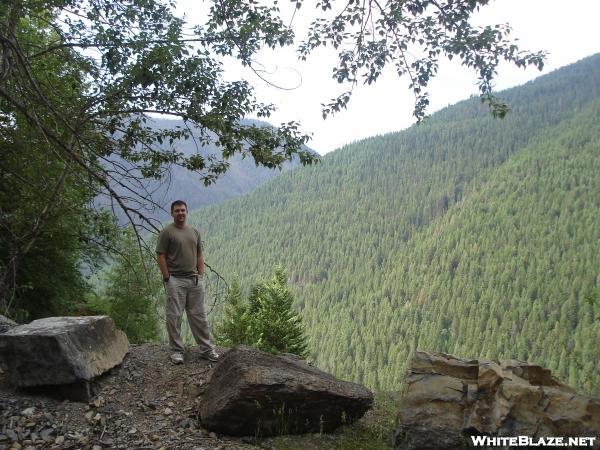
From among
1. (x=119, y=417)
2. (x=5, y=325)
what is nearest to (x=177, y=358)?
(x=119, y=417)

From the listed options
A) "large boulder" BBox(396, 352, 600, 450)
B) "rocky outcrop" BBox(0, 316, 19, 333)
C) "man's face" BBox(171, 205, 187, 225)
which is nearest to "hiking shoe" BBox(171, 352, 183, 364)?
"man's face" BBox(171, 205, 187, 225)

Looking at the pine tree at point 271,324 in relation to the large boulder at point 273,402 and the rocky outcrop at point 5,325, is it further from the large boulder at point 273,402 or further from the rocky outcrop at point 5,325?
the large boulder at point 273,402

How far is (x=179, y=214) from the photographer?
773 cm

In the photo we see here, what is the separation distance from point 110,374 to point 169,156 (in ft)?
11.2

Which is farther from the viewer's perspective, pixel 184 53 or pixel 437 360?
pixel 437 360

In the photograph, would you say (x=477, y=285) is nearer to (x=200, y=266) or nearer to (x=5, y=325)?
(x=200, y=266)

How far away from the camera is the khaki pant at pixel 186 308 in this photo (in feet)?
25.7

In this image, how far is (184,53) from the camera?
5.87 m

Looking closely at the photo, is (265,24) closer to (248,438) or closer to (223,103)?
(223,103)

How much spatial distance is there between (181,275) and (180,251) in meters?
0.42

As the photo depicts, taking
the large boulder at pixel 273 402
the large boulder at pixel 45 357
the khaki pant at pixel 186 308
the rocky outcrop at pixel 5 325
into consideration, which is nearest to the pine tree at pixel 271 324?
the khaki pant at pixel 186 308

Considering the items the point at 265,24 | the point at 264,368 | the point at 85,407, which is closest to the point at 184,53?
the point at 265,24

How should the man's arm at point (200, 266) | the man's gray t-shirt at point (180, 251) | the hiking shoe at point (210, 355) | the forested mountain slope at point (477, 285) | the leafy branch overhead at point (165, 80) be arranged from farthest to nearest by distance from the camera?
1. the forested mountain slope at point (477, 285)
2. the hiking shoe at point (210, 355)
3. the man's arm at point (200, 266)
4. the man's gray t-shirt at point (180, 251)
5. the leafy branch overhead at point (165, 80)

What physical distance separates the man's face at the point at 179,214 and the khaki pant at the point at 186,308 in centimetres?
96
